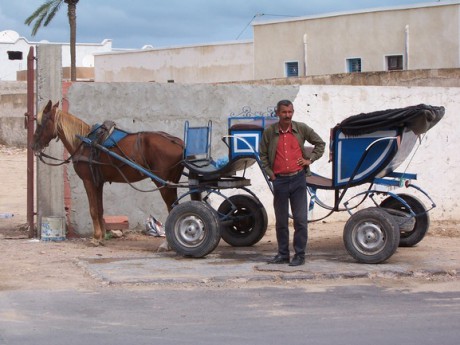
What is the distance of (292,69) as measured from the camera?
38781mm

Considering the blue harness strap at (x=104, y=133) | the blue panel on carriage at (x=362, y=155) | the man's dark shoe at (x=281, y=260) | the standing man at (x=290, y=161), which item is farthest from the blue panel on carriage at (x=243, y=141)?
the blue harness strap at (x=104, y=133)

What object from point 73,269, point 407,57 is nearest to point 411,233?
point 73,269

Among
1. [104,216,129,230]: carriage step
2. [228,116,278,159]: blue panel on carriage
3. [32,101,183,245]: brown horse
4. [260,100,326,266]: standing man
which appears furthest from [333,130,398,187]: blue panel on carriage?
[104,216,129,230]: carriage step

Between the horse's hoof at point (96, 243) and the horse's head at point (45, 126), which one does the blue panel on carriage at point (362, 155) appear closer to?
the horse's hoof at point (96, 243)

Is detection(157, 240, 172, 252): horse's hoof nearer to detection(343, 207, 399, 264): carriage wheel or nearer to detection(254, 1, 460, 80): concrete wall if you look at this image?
detection(343, 207, 399, 264): carriage wheel

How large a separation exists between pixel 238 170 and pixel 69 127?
2600mm

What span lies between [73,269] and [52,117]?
106 inches

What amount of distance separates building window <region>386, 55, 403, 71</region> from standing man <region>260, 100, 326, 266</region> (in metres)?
25.2

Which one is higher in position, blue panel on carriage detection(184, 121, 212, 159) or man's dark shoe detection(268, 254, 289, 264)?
blue panel on carriage detection(184, 121, 212, 159)

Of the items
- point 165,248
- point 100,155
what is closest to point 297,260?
point 165,248

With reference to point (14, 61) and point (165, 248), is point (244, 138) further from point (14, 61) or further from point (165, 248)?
point (14, 61)

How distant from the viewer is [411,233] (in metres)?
12.2

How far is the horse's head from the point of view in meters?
12.4

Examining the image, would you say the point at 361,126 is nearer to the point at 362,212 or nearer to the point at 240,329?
the point at 362,212
